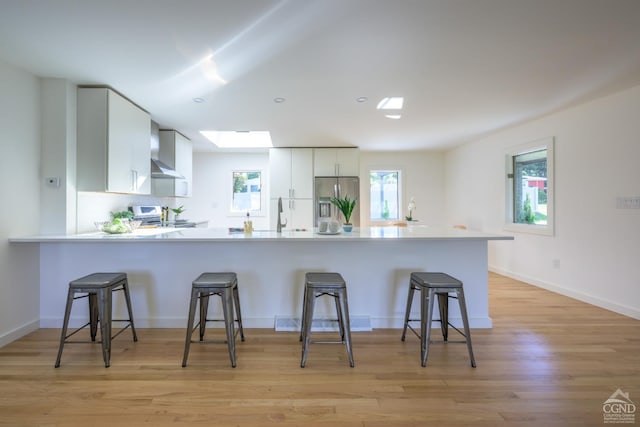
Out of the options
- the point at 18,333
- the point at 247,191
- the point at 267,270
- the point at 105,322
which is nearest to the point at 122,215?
the point at 18,333

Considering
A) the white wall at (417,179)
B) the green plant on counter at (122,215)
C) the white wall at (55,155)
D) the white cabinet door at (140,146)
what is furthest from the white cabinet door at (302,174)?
the white wall at (55,155)

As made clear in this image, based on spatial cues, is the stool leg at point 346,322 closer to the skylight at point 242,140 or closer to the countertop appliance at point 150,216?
the countertop appliance at point 150,216

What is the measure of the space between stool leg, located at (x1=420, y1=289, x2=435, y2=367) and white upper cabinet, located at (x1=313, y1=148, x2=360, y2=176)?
3.61 m

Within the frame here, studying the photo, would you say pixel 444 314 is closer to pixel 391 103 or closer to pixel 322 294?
pixel 322 294

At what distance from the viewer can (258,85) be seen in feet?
9.30

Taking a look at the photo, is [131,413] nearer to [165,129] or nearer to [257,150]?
[165,129]

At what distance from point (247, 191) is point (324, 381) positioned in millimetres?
4904

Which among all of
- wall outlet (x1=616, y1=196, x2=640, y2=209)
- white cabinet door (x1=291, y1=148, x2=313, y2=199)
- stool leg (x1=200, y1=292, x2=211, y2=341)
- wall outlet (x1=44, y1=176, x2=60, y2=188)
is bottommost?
stool leg (x1=200, y1=292, x2=211, y2=341)

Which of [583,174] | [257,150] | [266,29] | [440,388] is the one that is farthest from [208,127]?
[583,174]

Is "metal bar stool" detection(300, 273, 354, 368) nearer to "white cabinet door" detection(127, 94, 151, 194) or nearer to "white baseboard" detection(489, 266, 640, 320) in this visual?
"white cabinet door" detection(127, 94, 151, 194)

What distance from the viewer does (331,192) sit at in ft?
18.2

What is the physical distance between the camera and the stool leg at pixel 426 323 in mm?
2107

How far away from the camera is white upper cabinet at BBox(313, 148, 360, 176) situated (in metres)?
5.56

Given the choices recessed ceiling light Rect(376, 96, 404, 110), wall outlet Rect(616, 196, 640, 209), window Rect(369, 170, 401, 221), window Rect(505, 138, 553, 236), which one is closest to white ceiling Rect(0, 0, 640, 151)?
recessed ceiling light Rect(376, 96, 404, 110)
